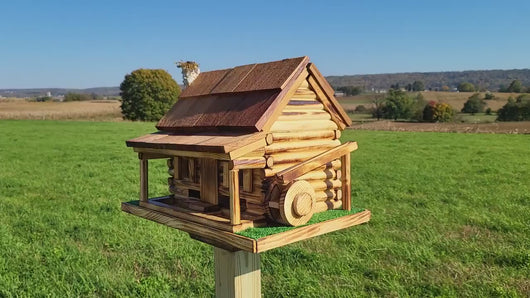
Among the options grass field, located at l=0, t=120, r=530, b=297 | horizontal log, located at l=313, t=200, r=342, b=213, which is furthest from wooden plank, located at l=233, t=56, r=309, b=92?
grass field, located at l=0, t=120, r=530, b=297

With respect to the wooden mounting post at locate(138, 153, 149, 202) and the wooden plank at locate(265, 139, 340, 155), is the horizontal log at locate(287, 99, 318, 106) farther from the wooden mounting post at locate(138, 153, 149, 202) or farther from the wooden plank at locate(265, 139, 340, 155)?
the wooden mounting post at locate(138, 153, 149, 202)

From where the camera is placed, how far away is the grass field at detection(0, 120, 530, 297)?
18.2ft

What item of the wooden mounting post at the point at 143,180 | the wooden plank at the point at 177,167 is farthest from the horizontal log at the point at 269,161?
the wooden mounting post at the point at 143,180

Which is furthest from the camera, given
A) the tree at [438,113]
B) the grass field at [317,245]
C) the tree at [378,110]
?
the tree at [438,113]

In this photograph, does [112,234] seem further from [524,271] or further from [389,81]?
[389,81]

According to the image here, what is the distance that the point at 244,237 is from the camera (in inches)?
86.6

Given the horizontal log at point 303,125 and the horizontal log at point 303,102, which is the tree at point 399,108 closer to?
the horizontal log at point 303,125

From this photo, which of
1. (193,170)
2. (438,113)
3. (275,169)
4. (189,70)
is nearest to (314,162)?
(275,169)

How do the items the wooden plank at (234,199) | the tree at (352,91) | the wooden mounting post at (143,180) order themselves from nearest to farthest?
the wooden plank at (234,199) → the wooden mounting post at (143,180) → the tree at (352,91)

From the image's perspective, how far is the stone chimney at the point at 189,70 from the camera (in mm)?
3176

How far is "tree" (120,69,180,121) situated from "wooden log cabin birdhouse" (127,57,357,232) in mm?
29643

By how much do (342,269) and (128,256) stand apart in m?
2.98

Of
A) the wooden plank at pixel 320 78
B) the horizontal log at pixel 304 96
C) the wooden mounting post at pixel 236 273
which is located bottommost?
the wooden mounting post at pixel 236 273

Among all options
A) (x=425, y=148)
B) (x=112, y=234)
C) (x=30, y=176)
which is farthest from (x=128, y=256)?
(x=425, y=148)
